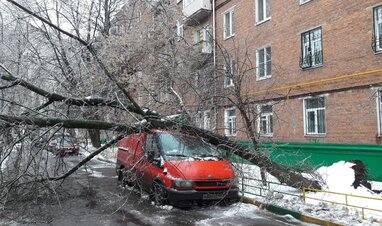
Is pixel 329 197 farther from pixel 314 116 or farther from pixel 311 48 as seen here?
pixel 311 48

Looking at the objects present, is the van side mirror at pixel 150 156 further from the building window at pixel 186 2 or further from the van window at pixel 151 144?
the building window at pixel 186 2

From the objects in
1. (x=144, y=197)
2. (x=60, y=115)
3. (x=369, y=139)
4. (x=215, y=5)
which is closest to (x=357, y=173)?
(x=369, y=139)

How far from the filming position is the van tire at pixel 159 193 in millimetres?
8883

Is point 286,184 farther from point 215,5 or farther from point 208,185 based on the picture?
point 215,5

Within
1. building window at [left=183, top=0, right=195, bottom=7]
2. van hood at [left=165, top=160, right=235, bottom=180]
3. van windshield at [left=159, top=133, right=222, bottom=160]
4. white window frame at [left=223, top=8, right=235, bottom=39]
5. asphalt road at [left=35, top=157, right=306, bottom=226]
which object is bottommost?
asphalt road at [left=35, top=157, right=306, bottom=226]

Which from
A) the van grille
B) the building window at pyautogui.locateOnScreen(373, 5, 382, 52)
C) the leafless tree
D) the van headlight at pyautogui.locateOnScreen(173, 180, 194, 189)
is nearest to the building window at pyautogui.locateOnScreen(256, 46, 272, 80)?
the leafless tree

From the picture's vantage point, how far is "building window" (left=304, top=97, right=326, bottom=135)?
15.0m

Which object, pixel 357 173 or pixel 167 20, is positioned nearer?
pixel 357 173

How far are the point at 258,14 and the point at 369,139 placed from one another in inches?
360

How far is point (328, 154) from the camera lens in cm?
1417

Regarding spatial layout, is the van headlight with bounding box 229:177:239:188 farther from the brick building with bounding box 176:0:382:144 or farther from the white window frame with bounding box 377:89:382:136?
the white window frame with bounding box 377:89:382:136

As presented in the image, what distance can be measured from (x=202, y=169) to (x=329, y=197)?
10.5 ft

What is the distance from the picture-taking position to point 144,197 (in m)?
10.2

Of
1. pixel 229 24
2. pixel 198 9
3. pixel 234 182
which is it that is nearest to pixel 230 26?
pixel 229 24
